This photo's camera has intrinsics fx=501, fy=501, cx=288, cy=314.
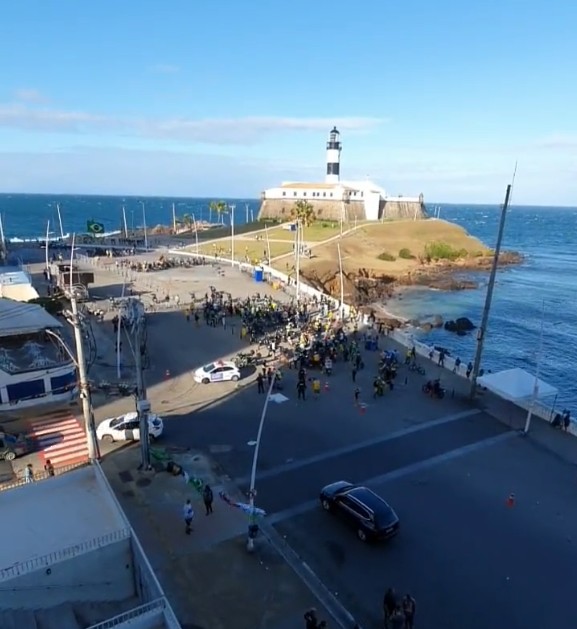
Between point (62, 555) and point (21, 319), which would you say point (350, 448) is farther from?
point (21, 319)

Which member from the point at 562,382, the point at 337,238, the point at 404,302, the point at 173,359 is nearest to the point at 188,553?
the point at 173,359

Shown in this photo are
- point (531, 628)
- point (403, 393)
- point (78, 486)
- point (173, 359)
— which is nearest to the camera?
point (531, 628)

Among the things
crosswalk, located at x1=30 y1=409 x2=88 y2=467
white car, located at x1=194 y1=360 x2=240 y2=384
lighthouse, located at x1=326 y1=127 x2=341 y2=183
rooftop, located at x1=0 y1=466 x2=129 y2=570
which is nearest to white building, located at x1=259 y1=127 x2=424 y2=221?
lighthouse, located at x1=326 y1=127 x2=341 y2=183

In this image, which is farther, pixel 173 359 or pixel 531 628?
pixel 173 359

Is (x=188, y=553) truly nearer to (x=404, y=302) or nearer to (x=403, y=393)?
(x=403, y=393)

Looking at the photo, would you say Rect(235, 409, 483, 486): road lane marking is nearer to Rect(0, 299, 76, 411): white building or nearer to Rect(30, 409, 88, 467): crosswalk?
Rect(30, 409, 88, 467): crosswalk

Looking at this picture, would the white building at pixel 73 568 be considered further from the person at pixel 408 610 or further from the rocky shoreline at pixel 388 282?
the rocky shoreline at pixel 388 282
